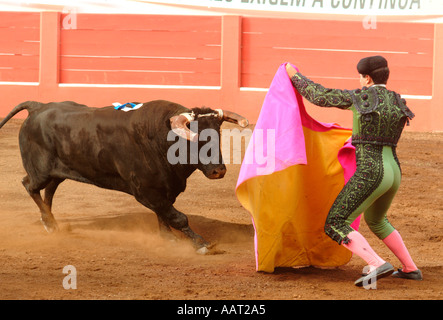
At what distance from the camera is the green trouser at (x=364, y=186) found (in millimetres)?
3625

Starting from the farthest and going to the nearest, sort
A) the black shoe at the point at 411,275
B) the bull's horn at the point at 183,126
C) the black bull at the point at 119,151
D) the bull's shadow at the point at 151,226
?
the bull's shadow at the point at 151,226 < the black bull at the point at 119,151 < the bull's horn at the point at 183,126 < the black shoe at the point at 411,275

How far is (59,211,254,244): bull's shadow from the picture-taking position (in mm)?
5227

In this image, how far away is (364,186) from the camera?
362 centimetres

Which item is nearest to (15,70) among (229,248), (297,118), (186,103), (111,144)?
(186,103)

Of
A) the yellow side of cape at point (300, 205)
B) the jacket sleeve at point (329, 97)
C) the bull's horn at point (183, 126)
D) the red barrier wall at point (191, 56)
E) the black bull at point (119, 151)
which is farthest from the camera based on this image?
the red barrier wall at point (191, 56)

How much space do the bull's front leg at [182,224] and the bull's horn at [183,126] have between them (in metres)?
0.51

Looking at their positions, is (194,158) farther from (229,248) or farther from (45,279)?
(45,279)

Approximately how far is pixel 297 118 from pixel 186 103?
20.6 ft

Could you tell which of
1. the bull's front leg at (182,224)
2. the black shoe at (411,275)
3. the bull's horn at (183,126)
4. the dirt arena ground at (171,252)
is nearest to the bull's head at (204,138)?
the bull's horn at (183,126)

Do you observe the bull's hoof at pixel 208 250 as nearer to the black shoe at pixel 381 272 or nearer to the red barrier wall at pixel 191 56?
the black shoe at pixel 381 272

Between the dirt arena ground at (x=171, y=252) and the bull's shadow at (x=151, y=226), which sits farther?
the bull's shadow at (x=151, y=226)

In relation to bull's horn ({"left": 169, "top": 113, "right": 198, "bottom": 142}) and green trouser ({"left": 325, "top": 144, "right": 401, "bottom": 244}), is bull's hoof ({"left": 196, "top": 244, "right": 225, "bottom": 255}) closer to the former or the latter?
bull's horn ({"left": 169, "top": 113, "right": 198, "bottom": 142})

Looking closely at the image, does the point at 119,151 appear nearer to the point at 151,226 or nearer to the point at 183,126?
the point at 183,126

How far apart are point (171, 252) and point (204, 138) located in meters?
0.75
